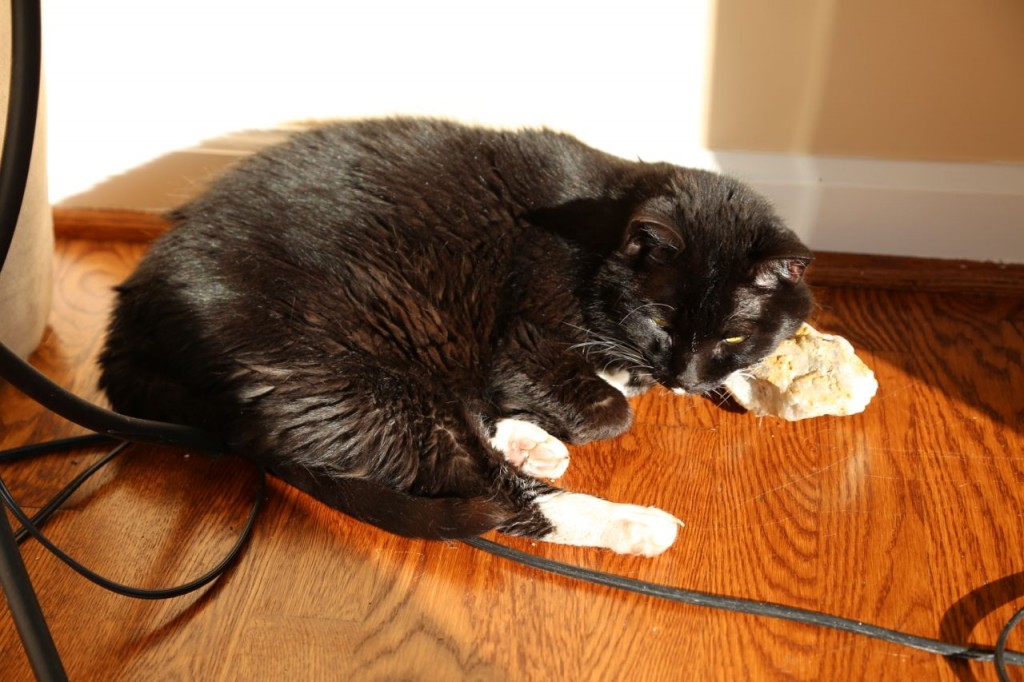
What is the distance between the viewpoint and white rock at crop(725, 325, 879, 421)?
5.33ft

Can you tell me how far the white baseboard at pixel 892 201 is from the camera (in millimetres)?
1955

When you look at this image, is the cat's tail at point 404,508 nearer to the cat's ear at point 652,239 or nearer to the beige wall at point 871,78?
the cat's ear at point 652,239

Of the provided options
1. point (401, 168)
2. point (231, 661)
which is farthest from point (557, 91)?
point (231, 661)

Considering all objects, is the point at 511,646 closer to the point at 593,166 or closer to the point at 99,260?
the point at 593,166

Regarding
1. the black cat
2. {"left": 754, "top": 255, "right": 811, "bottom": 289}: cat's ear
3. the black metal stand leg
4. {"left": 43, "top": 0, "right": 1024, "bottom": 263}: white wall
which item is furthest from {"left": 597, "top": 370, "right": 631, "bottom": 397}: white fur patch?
the black metal stand leg

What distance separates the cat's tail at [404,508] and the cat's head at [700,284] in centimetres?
40

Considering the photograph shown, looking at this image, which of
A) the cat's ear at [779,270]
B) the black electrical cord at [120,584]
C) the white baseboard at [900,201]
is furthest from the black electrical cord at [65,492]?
the white baseboard at [900,201]

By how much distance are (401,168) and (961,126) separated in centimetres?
121

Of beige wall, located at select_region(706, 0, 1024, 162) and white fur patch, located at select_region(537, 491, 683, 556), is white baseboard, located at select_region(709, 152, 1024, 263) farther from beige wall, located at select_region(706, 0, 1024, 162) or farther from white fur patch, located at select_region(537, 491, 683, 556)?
white fur patch, located at select_region(537, 491, 683, 556)

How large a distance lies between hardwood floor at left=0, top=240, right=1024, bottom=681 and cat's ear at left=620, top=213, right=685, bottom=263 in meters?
0.38

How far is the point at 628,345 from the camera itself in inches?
63.0

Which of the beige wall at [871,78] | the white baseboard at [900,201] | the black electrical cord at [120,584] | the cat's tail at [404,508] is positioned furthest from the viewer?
the white baseboard at [900,201]

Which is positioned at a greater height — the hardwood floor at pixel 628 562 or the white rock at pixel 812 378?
the white rock at pixel 812 378

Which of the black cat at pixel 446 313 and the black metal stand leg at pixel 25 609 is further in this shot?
the black cat at pixel 446 313
